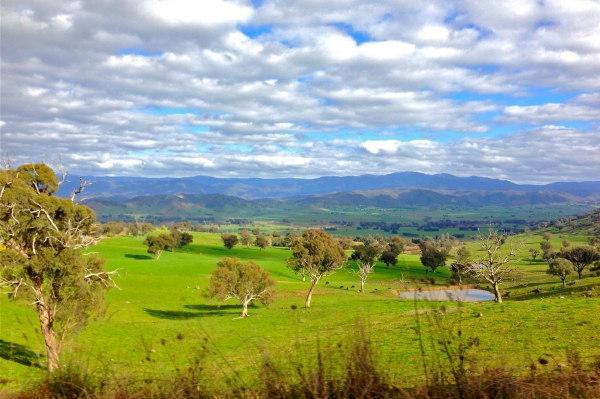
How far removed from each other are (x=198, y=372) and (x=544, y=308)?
25.6 m

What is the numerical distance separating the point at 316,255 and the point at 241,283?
11426 mm

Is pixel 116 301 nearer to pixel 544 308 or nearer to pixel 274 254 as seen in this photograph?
pixel 544 308

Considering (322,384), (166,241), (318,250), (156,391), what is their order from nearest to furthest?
(322,384)
(156,391)
(318,250)
(166,241)

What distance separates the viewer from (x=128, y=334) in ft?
124

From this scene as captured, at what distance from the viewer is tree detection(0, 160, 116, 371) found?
A: 21.0 m

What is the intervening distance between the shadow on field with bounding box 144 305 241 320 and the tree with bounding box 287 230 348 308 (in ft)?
35.3

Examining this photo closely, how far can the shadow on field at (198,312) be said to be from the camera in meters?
50.9

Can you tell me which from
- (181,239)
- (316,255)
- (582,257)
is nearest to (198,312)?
(316,255)

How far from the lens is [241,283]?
162ft

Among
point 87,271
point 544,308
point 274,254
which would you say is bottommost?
point 274,254

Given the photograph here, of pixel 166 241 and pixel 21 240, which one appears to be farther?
pixel 166 241

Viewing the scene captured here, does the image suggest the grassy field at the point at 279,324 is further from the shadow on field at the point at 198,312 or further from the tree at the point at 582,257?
the tree at the point at 582,257

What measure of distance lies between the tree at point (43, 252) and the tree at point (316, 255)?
34.4 metres

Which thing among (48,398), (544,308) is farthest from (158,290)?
(48,398)
